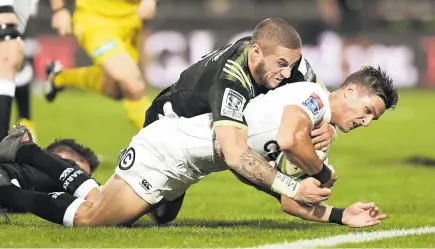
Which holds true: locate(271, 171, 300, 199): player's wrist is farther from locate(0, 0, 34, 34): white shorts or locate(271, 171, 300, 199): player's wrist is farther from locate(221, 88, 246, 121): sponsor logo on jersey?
locate(0, 0, 34, 34): white shorts

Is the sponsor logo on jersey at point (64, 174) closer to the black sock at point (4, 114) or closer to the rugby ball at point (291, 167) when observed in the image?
the black sock at point (4, 114)

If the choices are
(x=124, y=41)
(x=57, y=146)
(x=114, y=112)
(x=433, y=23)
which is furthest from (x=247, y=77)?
(x=433, y=23)

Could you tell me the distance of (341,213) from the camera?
705 cm

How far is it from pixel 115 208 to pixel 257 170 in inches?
40.4

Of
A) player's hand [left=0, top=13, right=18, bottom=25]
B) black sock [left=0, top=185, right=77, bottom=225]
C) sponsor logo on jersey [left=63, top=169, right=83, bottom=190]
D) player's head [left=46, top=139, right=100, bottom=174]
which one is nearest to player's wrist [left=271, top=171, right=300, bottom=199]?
black sock [left=0, top=185, right=77, bottom=225]

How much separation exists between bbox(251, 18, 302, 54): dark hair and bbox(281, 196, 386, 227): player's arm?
3.34ft

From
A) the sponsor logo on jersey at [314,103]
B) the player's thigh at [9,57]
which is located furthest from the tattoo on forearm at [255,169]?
the player's thigh at [9,57]

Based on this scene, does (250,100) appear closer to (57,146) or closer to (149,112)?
(149,112)

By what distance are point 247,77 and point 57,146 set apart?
1.89m

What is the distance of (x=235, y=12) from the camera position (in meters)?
25.8

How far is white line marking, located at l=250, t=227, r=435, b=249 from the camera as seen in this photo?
248 inches

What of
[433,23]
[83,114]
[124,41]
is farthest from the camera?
[433,23]

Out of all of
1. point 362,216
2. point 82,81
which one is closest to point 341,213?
point 362,216

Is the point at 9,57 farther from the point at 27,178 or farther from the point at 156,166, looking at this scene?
the point at 156,166
